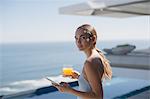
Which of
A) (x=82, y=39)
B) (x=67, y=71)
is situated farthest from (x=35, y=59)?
(x=82, y=39)

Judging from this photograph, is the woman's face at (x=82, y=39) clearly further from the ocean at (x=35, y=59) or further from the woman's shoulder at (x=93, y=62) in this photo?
the ocean at (x=35, y=59)

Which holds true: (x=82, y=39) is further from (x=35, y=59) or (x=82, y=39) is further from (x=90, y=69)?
(x=35, y=59)

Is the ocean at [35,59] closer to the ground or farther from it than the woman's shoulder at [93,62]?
closer to the ground

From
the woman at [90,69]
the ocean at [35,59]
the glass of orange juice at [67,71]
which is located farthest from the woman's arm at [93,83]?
the ocean at [35,59]

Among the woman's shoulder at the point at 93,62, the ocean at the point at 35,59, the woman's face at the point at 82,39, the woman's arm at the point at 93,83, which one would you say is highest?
the woman's face at the point at 82,39

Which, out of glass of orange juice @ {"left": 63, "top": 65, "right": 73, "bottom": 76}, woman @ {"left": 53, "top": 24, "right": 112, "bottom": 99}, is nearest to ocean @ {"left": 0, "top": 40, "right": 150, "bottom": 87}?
glass of orange juice @ {"left": 63, "top": 65, "right": 73, "bottom": 76}

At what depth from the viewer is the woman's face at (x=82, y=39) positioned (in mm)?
1230

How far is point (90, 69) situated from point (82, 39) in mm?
125

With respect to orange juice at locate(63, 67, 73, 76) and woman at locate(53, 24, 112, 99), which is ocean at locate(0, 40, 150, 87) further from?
woman at locate(53, 24, 112, 99)

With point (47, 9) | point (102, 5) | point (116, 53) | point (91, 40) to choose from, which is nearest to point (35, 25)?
point (47, 9)

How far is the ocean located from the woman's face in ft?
22.2

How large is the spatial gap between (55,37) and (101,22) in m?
2.21

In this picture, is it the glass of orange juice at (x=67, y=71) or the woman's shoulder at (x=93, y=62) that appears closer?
the woman's shoulder at (x=93, y=62)

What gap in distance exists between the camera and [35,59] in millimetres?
12750
